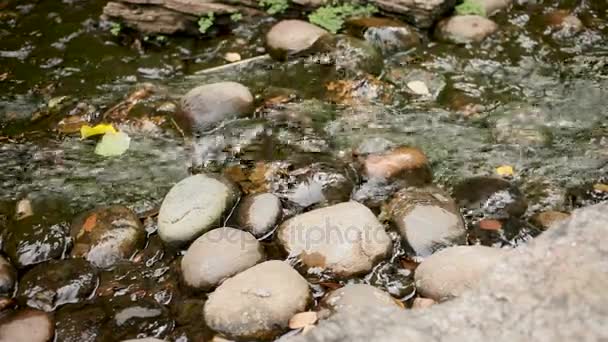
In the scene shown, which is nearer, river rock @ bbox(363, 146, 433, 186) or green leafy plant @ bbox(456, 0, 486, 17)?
river rock @ bbox(363, 146, 433, 186)

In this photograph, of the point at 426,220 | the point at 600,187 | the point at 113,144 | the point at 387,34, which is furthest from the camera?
the point at 387,34

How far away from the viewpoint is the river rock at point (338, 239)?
11.0 feet

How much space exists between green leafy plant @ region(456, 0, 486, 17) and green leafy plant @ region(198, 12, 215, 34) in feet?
8.19

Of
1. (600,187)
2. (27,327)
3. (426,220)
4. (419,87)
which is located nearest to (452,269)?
(426,220)

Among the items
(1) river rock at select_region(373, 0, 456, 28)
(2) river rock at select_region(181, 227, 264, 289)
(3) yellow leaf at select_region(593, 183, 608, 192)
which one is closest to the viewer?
(2) river rock at select_region(181, 227, 264, 289)

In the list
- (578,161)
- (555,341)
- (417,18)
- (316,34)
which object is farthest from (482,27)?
(555,341)

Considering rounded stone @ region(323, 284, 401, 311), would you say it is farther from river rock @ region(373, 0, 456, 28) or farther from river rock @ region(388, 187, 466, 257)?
river rock @ region(373, 0, 456, 28)

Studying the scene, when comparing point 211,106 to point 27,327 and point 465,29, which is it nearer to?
point 27,327

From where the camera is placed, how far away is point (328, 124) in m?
4.59

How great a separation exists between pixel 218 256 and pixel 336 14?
132 inches

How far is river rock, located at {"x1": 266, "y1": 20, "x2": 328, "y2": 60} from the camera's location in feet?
17.8

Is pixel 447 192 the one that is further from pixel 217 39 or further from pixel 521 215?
pixel 217 39

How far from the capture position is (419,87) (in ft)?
16.3

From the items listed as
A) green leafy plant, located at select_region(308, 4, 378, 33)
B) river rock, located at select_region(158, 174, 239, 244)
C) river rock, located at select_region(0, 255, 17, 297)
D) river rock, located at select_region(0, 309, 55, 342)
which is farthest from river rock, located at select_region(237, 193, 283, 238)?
green leafy plant, located at select_region(308, 4, 378, 33)
